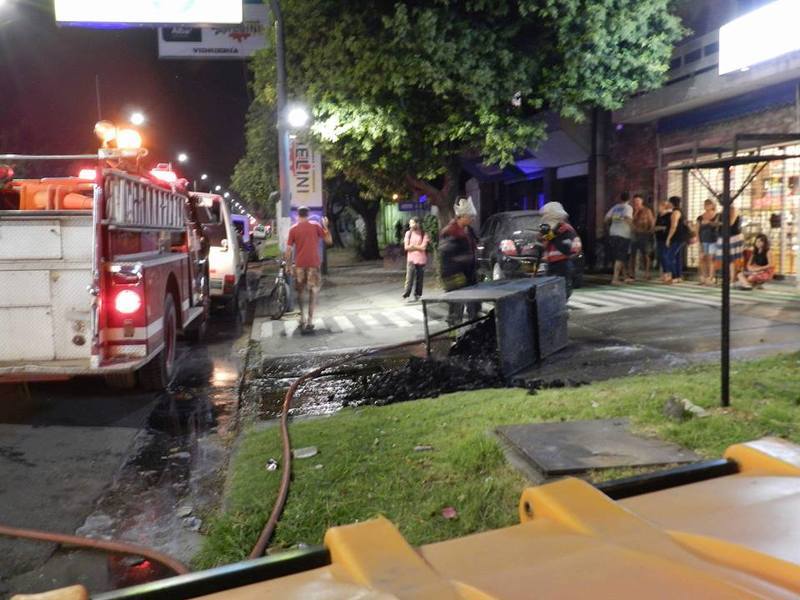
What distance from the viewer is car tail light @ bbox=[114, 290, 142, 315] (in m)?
6.88

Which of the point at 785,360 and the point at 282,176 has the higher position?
the point at 282,176

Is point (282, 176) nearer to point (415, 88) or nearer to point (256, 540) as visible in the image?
point (415, 88)

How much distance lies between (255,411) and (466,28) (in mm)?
9143

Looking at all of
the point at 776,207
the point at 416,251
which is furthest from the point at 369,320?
the point at 776,207

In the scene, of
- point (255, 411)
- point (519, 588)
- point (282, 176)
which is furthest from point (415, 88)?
point (519, 588)

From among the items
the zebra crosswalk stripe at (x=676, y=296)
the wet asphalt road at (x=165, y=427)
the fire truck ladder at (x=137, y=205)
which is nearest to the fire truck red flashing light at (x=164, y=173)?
the fire truck ladder at (x=137, y=205)

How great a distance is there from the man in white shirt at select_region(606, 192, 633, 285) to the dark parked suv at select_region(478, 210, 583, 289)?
104 cm

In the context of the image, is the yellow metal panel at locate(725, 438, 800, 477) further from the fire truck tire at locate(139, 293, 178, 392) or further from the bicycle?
the bicycle

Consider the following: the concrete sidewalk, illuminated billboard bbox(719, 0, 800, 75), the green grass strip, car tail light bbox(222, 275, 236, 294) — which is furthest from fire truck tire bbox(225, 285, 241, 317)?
illuminated billboard bbox(719, 0, 800, 75)

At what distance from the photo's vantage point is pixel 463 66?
1357cm

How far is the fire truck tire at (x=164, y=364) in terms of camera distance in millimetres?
8031

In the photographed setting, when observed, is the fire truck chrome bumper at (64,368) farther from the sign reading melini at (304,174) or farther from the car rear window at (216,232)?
the sign reading melini at (304,174)

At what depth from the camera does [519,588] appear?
1812 millimetres

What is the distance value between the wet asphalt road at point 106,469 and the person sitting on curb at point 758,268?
9.94 m
